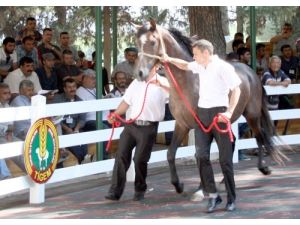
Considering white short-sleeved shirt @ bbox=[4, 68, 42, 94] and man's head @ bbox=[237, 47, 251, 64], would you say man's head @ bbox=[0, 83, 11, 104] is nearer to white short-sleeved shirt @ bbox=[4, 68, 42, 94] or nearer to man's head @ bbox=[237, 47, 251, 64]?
white short-sleeved shirt @ bbox=[4, 68, 42, 94]

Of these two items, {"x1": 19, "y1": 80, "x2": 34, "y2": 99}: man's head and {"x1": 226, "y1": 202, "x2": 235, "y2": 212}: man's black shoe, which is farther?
{"x1": 19, "y1": 80, "x2": 34, "y2": 99}: man's head

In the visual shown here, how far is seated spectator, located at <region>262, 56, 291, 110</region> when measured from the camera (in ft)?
44.1

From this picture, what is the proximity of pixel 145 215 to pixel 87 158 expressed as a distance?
4.21 m

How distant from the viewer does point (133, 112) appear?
9.41 meters

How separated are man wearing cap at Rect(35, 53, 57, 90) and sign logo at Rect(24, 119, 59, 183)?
3177 millimetres

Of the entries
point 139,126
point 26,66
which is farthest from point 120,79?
point 139,126

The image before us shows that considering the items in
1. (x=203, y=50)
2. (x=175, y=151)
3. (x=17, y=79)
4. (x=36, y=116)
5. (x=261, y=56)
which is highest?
(x=203, y=50)

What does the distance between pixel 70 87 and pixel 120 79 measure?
1.13m

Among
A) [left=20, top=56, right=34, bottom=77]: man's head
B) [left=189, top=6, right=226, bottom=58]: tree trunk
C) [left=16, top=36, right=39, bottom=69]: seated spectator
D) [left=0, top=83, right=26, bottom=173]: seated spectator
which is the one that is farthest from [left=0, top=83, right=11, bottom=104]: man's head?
[left=189, top=6, right=226, bottom=58]: tree trunk

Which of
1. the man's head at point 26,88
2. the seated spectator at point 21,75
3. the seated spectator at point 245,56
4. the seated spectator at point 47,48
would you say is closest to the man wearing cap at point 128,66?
the seated spectator at point 47,48

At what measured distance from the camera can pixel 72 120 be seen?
39.8 feet

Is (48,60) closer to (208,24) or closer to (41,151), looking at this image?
(208,24)
